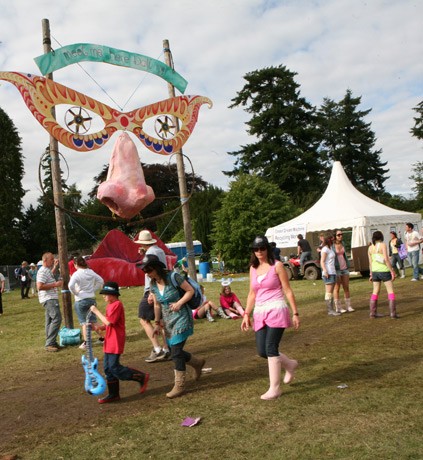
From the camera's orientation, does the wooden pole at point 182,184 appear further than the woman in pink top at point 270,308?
Yes

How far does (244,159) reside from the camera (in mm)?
47219

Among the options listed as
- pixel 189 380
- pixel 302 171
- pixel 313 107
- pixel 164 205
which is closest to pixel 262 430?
pixel 189 380

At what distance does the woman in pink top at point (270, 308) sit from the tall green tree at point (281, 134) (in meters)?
40.2

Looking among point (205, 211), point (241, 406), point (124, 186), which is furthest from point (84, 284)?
point (205, 211)

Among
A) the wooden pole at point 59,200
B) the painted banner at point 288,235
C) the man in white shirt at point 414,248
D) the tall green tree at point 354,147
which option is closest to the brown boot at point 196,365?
the wooden pole at point 59,200

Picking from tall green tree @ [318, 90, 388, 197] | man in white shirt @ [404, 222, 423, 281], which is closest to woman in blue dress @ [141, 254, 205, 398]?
man in white shirt @ [404, 222, 423, 281]

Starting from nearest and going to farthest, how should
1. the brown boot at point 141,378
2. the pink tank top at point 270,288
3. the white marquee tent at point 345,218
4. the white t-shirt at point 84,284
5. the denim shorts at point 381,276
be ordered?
the pink tank top at point 270,288, the brown boot at point 141,378, the white t-shirt at point 84,284, the denim shorts at point 381,276, the white marquee tent at point 345,218

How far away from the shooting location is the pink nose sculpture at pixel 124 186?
7.14m

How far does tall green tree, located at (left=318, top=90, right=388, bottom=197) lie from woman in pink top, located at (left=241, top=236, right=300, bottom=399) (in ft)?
185

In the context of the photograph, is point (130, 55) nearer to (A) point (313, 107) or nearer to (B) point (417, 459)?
(B) point (417, 459)

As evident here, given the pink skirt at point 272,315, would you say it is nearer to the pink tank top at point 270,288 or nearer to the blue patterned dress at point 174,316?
the pink tank top at point 270,288

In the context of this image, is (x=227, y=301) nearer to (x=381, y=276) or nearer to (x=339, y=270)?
(x=339, y=270)

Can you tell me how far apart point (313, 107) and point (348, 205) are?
27.8 meters

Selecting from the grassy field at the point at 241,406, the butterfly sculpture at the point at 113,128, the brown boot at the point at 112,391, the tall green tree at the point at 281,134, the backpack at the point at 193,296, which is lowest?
the grassy field at the point at 241,406
